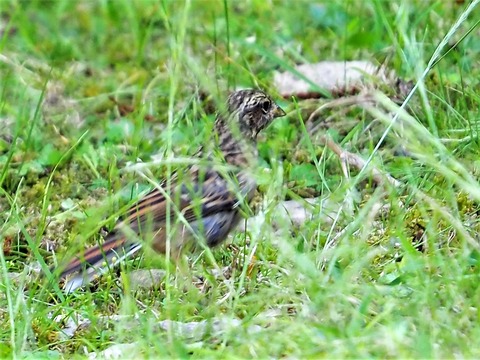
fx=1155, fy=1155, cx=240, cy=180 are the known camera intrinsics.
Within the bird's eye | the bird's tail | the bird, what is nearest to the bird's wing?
the bird

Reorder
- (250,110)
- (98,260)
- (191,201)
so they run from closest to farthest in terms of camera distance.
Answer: (98,260) < (191,201) < (250,110)

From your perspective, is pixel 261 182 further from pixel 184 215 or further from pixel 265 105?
pixel 265 105

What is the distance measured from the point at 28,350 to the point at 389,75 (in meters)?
3.05

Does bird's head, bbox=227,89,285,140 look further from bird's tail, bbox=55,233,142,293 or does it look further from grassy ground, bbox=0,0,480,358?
bird's tail, bbox=55,233,142,293

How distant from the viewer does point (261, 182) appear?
487cm

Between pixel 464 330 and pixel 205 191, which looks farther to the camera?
pixel 205 191

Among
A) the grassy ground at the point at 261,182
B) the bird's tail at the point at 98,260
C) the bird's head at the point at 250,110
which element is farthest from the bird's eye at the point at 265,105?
the bird's tail at the point at 98,260

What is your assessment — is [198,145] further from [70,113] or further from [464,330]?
[464,330]

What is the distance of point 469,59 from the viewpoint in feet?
21.4

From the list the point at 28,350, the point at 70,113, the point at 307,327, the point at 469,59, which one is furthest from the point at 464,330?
the point at 70,113

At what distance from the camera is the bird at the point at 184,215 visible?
4.71 meters

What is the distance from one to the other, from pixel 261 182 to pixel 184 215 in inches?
16.2

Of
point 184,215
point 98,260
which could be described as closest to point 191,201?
point 184,215

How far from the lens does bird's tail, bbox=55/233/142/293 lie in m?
4.67
